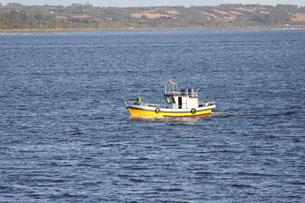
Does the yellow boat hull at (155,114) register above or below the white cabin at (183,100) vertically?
below

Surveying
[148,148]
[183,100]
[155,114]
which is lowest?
[148,148]

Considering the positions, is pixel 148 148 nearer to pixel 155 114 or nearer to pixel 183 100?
pixel 155 114

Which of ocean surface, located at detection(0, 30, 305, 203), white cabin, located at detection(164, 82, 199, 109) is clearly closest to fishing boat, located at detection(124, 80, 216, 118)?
white cabin, located at detection(164, 82, 199, 109)

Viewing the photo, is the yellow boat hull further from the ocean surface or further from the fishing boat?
the ocean surface

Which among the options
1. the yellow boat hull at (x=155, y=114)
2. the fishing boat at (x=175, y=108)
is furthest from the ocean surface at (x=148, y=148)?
the fishing boat at (x=175, y=108)

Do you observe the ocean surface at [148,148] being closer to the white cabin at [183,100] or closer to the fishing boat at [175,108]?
the fishing boat at [175,108]

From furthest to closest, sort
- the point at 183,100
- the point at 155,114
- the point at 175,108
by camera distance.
→ the point at 183,100, the point at 175,108, the point at 155,114

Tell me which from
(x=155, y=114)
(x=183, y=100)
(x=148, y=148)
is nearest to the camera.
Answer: (x=148, y=148)

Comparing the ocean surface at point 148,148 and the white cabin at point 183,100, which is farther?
the white cabin at point 183,100

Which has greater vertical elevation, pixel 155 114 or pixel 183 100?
pixel 183 100

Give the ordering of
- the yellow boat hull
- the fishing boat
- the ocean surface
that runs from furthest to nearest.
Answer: the yellow boat hull → the fishing boat → the ocean surface

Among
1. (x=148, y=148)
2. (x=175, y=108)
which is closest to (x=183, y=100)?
(x=175, y=108)

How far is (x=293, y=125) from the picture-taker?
63.9m

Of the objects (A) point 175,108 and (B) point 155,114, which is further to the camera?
(A) point 175,108
